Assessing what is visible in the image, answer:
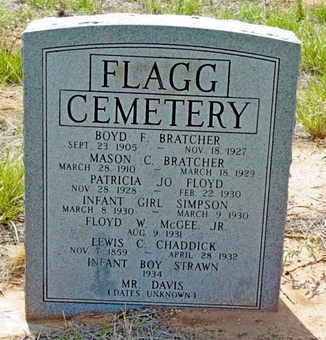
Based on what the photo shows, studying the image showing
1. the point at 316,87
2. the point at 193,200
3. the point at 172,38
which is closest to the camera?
the point at 172,38

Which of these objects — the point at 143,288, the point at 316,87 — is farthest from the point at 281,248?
the point at 316,87

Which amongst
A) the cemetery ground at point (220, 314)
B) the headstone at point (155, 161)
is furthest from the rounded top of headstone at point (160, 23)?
the cemetery ground at point (220, 314)

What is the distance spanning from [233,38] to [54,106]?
2.39ft

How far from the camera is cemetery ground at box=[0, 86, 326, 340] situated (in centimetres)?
330

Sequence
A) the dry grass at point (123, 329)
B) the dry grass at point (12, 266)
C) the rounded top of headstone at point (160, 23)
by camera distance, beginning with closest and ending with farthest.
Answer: the rounded top of headstone at point (160, 23), the dry grass at point (123, 329), the dry grass at point (12, 266)

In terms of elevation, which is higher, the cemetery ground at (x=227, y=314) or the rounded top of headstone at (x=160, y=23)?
the rounded top of headstone at (x=160, y=23)

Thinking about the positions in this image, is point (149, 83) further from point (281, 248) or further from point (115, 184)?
point (281, 248)

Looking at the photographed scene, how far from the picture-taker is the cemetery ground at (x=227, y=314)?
10.8ft

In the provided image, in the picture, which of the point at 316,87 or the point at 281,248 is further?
the point at 316,87

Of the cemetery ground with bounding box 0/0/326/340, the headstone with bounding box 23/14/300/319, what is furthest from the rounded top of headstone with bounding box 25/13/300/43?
the cemetery ground with bounding box 0/0/326/340

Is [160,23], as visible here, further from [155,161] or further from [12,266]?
[12,266]

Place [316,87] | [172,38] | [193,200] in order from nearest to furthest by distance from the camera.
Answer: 1. [172,38]
2. [193,200]
3. [316,87]

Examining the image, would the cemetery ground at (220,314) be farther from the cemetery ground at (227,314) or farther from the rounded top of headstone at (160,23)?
the rounded top of headstone at (160,23)

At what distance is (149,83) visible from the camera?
3182mm
